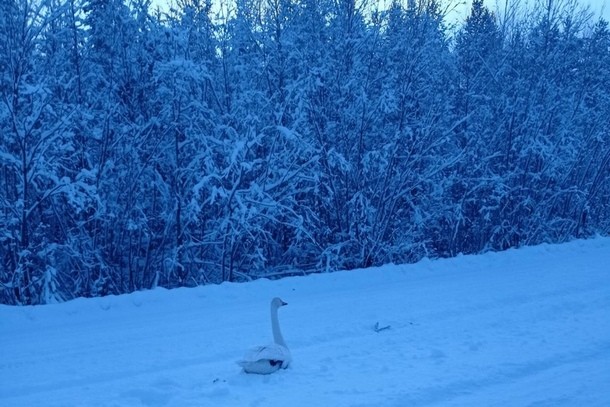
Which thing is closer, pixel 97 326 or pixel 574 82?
pixel 97 326

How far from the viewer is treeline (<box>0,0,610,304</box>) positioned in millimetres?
11297

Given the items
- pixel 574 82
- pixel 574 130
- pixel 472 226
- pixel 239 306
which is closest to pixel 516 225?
pixel 472 226

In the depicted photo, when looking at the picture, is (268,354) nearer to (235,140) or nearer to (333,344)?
(333,344)

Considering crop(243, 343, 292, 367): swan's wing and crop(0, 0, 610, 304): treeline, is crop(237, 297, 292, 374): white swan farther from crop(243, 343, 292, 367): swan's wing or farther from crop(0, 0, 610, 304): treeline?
crop(0, 0, 610, 304): treeline

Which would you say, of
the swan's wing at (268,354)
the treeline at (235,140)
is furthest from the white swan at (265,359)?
the treeline at (235,140)

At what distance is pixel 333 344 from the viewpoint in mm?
6449

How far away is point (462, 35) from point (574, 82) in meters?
4.62

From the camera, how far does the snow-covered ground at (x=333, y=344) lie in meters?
4.98

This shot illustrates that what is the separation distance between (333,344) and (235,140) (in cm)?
712

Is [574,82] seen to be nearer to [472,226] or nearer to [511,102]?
[511,102]

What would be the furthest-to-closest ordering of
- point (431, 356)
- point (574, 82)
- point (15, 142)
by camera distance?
point (574, 82) → point (15, 142) → point (431, 356)

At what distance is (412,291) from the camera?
917cm

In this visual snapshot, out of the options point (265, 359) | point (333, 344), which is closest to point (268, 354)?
point (265, 359)

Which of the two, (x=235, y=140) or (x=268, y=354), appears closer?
(x=268, y=354)
